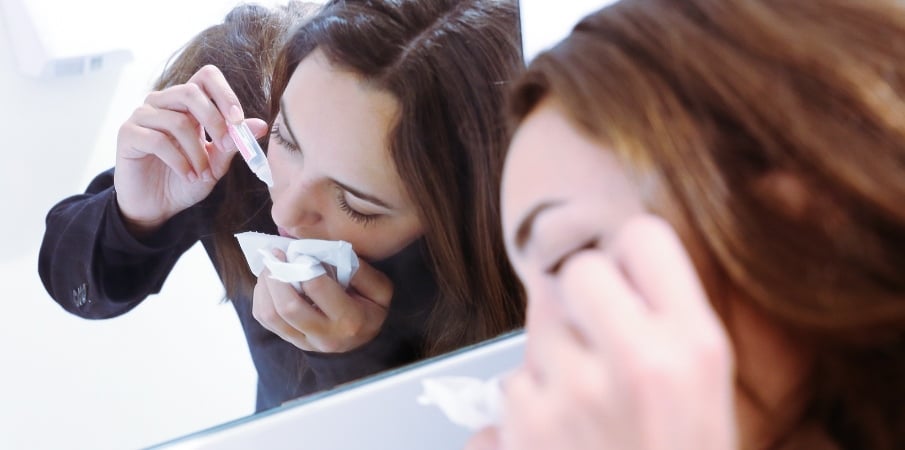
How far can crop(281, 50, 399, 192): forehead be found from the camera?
673 mm

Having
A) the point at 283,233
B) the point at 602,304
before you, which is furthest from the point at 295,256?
the point at 602,304

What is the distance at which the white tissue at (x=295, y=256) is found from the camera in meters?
0.69

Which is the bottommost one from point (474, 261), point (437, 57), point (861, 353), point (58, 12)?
point (474, 261)

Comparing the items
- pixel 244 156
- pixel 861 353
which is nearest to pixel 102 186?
pixel 244 156

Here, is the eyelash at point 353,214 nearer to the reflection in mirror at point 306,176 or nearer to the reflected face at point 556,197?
the reflection in mirror at point 306,176

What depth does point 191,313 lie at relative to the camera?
67 centimetres

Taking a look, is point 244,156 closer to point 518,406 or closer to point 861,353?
point 518,406

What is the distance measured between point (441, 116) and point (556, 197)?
A: 12.4 inches

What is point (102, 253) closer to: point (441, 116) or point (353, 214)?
point (353, 214)

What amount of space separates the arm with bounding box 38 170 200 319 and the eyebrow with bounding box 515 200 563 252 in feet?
1.21

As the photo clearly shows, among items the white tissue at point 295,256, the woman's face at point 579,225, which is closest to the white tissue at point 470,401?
the woman's face at point 579,225

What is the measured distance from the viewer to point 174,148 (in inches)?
25.7

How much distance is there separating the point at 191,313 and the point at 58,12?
285 mm

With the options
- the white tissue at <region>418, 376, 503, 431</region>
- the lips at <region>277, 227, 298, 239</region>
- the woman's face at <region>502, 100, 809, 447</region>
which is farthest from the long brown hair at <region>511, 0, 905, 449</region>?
the lips at <region>277, 227, 298, 239</region>
